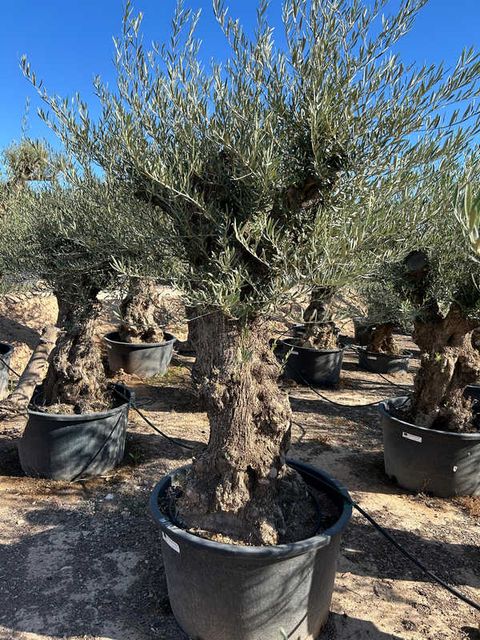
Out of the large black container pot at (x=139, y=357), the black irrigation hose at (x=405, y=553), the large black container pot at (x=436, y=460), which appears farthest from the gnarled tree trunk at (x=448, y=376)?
the large black container pot at (x=139, y=357)

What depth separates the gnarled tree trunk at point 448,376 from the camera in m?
5.48

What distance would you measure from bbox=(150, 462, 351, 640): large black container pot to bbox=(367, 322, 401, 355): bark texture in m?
8.52

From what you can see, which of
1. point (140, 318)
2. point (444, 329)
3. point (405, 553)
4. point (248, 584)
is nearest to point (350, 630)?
point (405, 553)

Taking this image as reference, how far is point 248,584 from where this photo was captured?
9.30ft

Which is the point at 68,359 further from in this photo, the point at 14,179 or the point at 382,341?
the point at 382,341

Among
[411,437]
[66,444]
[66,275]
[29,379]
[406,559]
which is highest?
[66,275]

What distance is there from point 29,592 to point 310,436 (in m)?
4.35

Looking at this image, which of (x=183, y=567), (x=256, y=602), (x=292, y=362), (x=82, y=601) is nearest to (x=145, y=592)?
(x=82, y=601)

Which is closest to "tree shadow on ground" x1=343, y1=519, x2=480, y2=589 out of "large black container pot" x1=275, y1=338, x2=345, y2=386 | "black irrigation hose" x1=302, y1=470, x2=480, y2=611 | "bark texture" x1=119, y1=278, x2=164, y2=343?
"black irrigation hose" x1=302, y1=470, x2=480, y2=611

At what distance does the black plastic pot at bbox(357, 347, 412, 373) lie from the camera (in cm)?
1117

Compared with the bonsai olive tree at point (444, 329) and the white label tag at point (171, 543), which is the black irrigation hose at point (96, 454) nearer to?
the white label tag at point (171, 543)

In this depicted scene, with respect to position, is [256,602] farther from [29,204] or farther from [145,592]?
[29,204]

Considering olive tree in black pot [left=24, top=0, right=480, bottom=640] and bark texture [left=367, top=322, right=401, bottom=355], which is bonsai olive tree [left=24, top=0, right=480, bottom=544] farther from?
bark texture [left=367, top=322, right=401, bottom=355]

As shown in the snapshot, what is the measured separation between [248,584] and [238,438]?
87 cm
